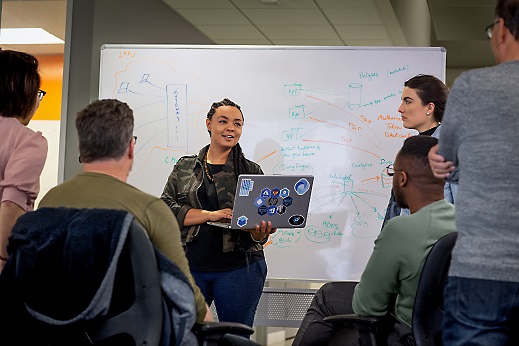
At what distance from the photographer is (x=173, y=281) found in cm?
185

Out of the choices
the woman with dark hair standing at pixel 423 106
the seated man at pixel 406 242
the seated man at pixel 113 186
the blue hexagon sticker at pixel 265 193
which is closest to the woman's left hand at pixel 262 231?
the blue hexagon sticker at pixel 265 193

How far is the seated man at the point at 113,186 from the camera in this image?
6.35 ft

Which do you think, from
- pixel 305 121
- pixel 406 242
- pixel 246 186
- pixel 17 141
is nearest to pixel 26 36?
pixel 305 121

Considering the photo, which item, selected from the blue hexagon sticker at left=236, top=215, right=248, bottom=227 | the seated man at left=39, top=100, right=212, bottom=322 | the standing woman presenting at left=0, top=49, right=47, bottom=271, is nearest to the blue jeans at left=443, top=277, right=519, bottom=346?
the seated man at left=39, top=100, right=212, bottom=322

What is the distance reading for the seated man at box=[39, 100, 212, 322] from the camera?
1937mm

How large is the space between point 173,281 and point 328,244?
2.44 metres

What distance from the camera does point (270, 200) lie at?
3.27m

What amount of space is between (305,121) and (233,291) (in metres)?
1.33

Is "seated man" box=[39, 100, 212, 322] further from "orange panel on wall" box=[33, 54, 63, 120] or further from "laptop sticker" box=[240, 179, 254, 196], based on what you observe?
"orange panel on wall" box=[33, 54, 63, 120]

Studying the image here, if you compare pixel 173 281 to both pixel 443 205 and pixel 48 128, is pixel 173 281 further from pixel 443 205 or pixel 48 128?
pixel 48 128

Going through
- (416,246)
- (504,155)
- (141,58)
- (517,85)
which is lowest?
(416,246)

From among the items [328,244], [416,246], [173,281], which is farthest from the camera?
[328,244]

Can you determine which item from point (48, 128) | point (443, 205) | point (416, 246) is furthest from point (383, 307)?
point (48, 128)

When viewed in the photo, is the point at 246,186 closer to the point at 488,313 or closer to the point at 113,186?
the point at 113,186
